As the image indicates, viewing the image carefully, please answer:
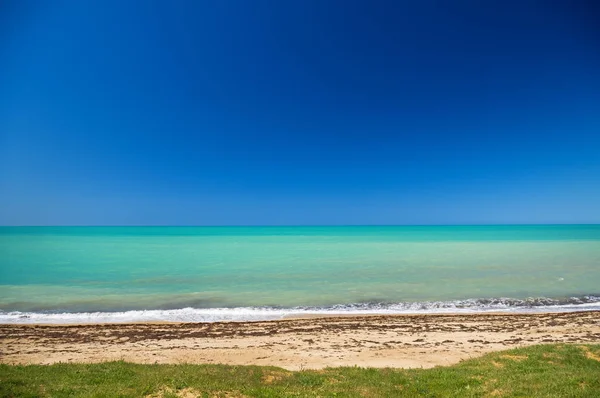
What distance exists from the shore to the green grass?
235cm

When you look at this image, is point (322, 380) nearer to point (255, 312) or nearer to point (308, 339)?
point (308, 339)

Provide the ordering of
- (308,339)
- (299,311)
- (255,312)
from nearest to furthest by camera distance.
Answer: (308,339) → (255,312) → (299,311)

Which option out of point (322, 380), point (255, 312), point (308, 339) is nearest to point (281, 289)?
point (255, 312)

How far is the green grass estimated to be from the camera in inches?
341

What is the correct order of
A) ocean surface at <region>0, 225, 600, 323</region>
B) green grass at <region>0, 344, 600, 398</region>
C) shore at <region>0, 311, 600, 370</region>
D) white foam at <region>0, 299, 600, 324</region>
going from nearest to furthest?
green grass at <region>0, 344, 600, 398</region>, shore at <region>0, 311, 600, 370</region>, white foam at <region>0, 299, 600, 324</region>, ocean surface at <region>0, 225, 600, 323</region>

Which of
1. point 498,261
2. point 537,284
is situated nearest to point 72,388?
point 537,284

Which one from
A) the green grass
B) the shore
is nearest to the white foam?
the shore

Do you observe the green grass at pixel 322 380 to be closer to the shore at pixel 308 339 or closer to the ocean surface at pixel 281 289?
the shore at pixel 308 339

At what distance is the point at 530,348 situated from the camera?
12.8m

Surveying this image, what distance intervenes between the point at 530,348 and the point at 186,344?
13390 mm

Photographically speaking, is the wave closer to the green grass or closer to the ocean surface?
the ocean surface

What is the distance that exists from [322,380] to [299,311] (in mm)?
12233

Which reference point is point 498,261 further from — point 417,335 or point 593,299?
point 417,335

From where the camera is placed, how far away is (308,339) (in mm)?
16344
